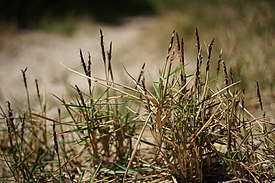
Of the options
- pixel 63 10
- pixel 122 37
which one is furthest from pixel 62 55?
pixel 63 10

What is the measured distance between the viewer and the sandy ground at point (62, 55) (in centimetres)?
337

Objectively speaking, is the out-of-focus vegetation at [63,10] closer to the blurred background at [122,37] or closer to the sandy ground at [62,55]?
the blurred background at [122,37]

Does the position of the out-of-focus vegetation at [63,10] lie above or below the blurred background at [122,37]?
above

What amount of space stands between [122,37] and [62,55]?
1024 mm

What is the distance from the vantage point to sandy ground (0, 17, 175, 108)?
3373 millimetres

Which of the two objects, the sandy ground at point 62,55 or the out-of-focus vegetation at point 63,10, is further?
the out-of-focus vegetation at point 63,10

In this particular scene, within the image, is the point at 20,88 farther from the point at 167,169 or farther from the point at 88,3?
the point at 88,3

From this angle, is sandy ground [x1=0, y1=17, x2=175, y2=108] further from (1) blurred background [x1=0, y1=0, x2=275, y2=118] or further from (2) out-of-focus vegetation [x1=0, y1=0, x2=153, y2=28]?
(2) out-of-focus vegetation [x1=0, y1=0, x2=153, y2=28]

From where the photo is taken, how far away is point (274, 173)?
1.32m

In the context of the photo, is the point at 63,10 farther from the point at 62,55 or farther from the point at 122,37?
the point at 62,55

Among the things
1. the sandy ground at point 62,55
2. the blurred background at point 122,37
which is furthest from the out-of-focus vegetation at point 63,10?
the sandy ground at point 62,55

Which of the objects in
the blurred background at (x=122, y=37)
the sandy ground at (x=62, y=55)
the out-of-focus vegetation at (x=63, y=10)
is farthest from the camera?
the out-of-focus vegetation at (x=63, y=10)

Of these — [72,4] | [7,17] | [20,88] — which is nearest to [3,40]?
[7,17]

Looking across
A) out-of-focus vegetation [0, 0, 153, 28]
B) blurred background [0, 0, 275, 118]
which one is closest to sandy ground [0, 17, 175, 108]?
blurred background [0, 0, 275, 118]
